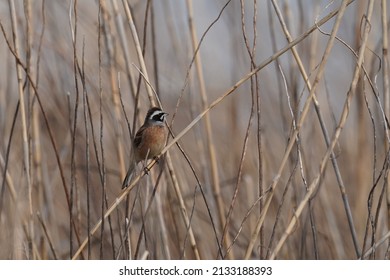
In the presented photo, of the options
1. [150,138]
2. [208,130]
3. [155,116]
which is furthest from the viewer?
[150,138]

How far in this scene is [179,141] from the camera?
2980 mm

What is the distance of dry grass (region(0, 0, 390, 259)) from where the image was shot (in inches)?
82.5

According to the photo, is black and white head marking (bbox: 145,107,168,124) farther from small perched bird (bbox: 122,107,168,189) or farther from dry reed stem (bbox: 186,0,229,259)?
dry reed stem (bbox: 186,0,229,259)

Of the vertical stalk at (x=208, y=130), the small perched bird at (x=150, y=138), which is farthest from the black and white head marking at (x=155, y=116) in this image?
the vertical stalk at (x=208, y=130)

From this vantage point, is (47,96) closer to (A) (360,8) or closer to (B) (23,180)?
(B) (23,180)

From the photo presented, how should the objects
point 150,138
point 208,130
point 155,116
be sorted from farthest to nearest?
1. point 150,138
2. point 155,116
3. point 208,130

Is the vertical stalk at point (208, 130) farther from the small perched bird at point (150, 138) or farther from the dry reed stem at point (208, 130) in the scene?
the small perched bird at point (150, 138)

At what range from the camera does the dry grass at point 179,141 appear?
2096mm

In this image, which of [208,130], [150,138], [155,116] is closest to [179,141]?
[150,138]

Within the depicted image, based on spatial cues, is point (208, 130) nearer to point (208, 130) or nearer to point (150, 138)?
point (208, 130)

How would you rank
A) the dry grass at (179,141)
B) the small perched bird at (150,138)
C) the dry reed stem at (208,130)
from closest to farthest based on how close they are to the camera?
the dry grass at (179,141) → the dry reed stem at (208,130) → the small perched bird at (150,138)

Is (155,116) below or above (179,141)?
above
